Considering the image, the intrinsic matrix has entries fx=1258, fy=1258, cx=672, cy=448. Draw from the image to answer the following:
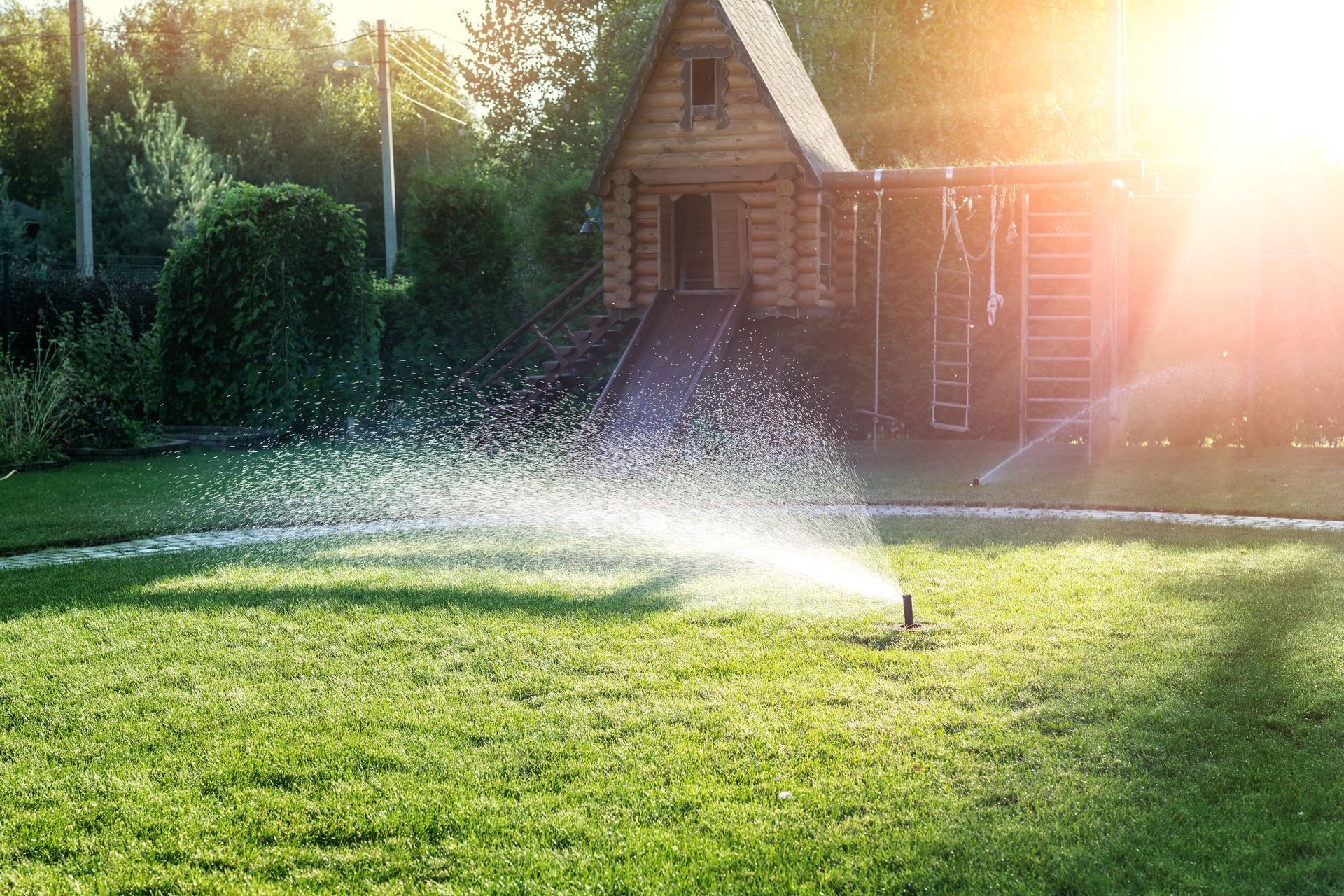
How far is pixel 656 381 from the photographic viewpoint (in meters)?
15.5

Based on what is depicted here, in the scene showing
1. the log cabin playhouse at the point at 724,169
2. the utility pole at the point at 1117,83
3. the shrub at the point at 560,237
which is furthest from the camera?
the shrub at the point at 560,237

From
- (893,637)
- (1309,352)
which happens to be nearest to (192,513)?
(893,637)

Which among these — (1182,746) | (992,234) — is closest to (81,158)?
(992,234)

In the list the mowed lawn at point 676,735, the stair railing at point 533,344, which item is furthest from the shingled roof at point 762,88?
the mowed lawn at point 676,735

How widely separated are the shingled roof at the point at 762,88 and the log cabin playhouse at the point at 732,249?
0.03 m

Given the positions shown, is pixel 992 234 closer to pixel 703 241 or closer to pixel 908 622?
pixel 703 241

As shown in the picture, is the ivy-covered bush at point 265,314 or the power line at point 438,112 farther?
the power line at point 438,112

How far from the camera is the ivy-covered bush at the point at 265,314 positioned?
17.7 m

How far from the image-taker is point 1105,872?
3.93 meters

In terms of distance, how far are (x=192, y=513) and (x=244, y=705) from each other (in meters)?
6.59

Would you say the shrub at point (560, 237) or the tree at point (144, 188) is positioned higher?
the tree at point (144, 188)

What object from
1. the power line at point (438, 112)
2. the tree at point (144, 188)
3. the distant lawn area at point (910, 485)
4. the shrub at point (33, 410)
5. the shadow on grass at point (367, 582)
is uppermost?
the power line at point (438, 112)

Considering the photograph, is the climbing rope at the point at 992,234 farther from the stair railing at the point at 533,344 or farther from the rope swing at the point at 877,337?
the stair railing at the point at 533,344

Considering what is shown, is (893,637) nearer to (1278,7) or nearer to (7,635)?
(7,635)
